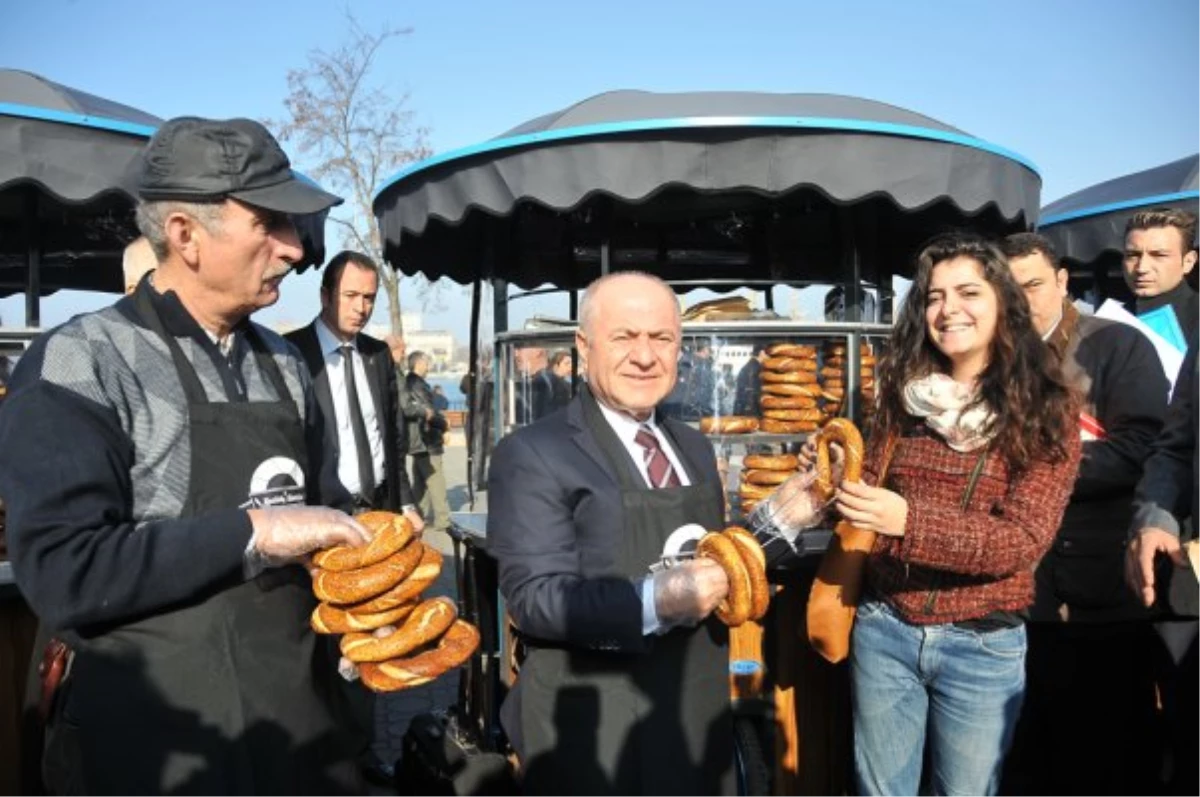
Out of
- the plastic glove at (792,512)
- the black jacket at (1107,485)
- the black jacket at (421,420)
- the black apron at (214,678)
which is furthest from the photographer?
the black jacket at (421,420)

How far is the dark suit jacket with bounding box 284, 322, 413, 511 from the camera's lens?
163 inches

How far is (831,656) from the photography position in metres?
2.52

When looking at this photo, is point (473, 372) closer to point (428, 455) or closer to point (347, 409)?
point (347, 409)

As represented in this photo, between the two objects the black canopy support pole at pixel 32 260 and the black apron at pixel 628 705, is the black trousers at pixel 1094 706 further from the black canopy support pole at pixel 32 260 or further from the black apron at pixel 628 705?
the black canopy support pole at pixel 32 260

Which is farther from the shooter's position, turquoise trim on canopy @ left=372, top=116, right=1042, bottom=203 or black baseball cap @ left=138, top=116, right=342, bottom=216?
turquoise trim on canopy @ left=372, top=116, right=1042, bottom=203

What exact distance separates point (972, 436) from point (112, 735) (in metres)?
2.10

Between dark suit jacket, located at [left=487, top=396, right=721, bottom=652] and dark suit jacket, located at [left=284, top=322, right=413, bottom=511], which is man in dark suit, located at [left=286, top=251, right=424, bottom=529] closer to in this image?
dark suit jacket, located at [left=284, top=322, right=413, bottom=511]

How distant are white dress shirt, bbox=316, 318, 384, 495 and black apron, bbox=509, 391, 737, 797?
7.60ft

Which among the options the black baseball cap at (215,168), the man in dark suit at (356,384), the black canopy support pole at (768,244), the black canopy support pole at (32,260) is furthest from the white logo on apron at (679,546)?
the black canopy support pole at (32,260)

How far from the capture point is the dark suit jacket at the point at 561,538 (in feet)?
5.90

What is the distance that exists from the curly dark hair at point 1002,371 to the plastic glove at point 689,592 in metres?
0.96

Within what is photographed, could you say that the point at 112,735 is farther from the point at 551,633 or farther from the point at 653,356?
the point at 653,356

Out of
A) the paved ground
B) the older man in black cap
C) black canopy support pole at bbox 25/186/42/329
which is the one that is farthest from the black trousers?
black canopy support pole at bbox 25/186/42/329

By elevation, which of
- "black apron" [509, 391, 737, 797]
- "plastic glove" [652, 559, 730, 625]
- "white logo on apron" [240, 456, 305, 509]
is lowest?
"black apron" [509, 391, 737, 797]
